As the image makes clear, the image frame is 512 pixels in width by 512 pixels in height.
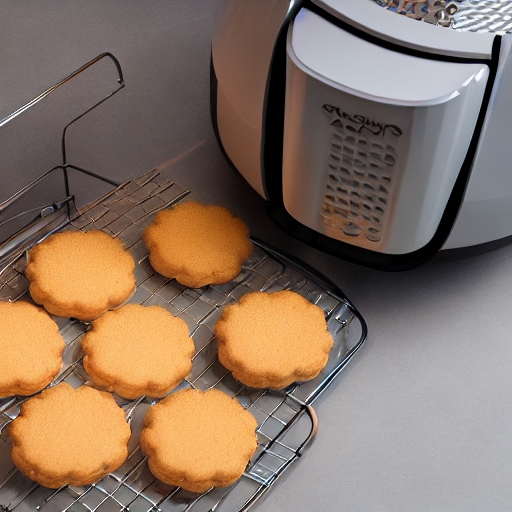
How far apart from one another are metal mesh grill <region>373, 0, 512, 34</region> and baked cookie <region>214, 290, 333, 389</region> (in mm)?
260

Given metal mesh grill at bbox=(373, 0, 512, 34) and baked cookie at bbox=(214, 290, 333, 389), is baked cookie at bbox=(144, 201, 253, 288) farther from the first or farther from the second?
metal mesh grill at bbox=(373, 0, 512, 34)

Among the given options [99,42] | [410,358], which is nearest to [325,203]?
[410,358]

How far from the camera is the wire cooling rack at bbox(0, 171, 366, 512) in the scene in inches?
24.0

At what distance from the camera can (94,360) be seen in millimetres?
653

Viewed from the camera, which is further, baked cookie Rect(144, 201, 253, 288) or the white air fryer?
baked cookie Rect(144, 201, 253, 288)

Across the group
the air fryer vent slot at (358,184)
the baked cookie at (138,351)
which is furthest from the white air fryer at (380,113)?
the baked cookie at (138,351)

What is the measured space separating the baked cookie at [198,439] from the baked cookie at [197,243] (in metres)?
0.12

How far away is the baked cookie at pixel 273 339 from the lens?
660mm

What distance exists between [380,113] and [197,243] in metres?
0.26

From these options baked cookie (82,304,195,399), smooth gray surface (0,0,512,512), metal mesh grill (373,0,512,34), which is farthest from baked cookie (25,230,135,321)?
metal mesh grill (373,0,512,34)

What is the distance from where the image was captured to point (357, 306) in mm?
763

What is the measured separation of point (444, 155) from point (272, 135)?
15cm

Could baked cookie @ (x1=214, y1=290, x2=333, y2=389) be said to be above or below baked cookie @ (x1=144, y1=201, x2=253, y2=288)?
below

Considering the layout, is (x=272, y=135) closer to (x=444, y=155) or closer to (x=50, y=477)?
(x=444, y=155)
